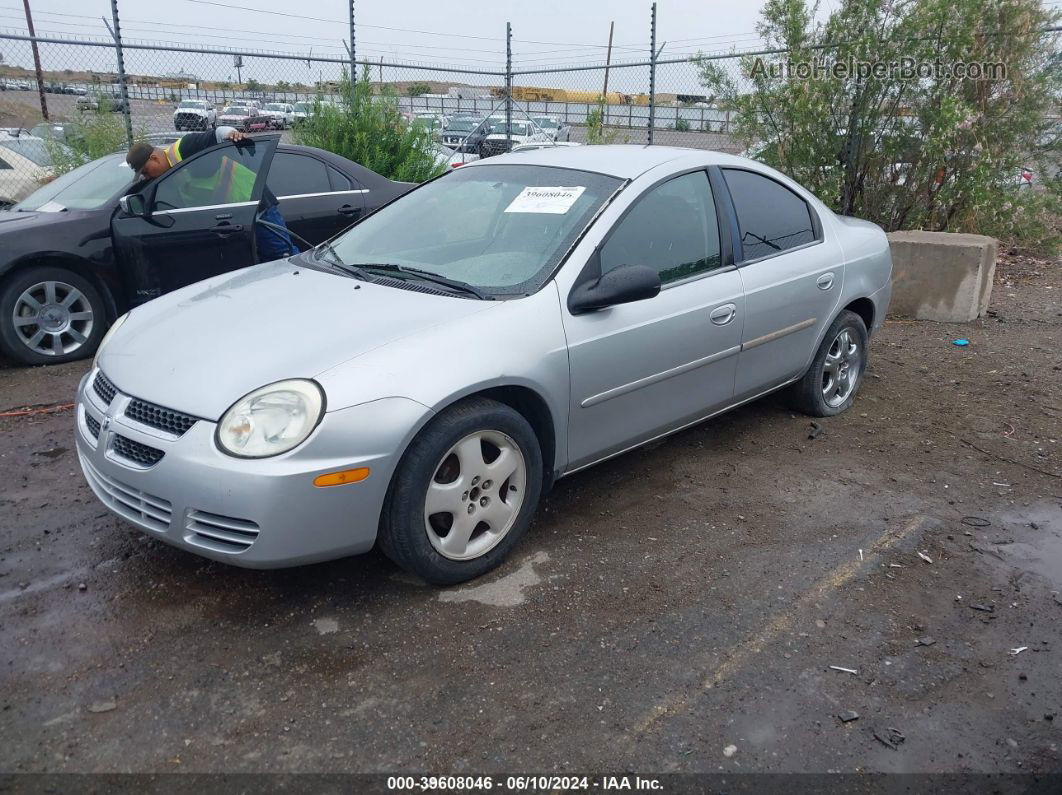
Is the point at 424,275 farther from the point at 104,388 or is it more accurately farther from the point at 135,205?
the point at 135,205

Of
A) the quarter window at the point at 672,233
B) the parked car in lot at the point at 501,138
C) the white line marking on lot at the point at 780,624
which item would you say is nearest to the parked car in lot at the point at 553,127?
the parked car in lot at the point at 501,138

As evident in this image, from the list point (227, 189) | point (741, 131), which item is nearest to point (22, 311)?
point (227, 189)

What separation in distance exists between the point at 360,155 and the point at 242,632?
846cm

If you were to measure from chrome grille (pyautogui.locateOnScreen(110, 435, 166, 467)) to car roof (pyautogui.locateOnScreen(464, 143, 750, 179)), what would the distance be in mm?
2289

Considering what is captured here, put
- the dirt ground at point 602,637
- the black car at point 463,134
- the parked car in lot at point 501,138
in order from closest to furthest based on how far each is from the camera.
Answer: the dirt ground at point 602,637
the black car at point 463,134
the parked car in lot at point 501,138

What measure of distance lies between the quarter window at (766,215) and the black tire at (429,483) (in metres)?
1.81

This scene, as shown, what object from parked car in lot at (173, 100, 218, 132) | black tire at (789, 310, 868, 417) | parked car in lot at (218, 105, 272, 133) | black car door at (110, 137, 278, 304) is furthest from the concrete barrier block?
parked car in lot at (218, 105, 272, 133)

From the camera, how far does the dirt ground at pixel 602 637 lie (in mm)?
2654

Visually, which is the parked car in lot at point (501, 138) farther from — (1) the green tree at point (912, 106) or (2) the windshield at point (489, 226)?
(2) the windshield at point (489, 226)

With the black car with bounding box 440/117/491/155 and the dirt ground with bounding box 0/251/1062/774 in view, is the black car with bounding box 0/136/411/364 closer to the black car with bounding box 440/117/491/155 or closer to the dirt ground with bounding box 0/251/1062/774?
the dirt ground with bounding box 0/251/1062/774

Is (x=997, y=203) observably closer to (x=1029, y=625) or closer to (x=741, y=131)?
(x=741, y=131)

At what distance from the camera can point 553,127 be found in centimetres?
2003

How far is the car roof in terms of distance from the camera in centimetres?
427
